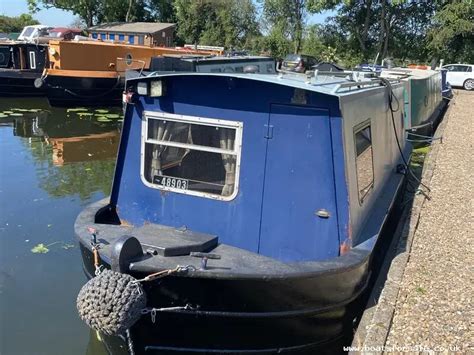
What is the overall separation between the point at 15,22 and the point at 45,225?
5200cm

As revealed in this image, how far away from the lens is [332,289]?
149 inches

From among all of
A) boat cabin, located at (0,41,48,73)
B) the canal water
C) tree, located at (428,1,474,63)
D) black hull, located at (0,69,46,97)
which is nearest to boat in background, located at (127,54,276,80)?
the canal water

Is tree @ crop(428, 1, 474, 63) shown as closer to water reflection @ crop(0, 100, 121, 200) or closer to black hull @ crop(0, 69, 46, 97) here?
water reflection @ crop(0, 100, 121, 200)

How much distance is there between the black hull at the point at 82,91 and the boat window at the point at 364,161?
43.7 ft

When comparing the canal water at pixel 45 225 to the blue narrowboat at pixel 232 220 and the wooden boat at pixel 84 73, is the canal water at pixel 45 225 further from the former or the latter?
the wooden boat at pixel 84 73

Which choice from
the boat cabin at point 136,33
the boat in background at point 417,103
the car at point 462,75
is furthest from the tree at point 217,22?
the boat in background at point 417,103

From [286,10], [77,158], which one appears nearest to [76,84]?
[77,158]

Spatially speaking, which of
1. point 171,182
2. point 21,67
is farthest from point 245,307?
point 21,67

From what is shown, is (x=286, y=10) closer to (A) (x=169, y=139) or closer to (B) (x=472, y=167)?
(B) (x=472, y=167)

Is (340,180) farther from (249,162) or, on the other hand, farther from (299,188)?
(249,162)

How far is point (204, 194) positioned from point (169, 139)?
55 centimetres

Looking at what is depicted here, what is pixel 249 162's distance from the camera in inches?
157

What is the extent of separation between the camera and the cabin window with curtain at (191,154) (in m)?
4.04

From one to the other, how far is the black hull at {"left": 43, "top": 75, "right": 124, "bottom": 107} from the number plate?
1304 cm
